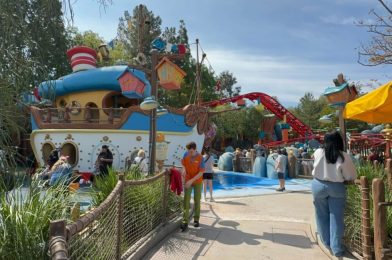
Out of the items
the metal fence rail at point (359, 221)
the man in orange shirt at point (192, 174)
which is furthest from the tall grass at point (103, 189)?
the metal fence rail at point (359, 221)

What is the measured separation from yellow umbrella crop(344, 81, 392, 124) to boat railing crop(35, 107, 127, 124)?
10.7 metres

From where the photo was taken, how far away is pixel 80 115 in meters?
16.2

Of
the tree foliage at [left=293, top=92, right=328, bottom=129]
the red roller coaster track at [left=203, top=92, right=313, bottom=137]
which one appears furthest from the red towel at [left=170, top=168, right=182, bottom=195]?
the tree foliage at [left=293, top=92, right=328, bottom=129]

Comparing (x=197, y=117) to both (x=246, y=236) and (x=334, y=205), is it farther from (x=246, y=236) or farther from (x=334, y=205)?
(x=334, y=205)

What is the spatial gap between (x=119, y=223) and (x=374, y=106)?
393cm

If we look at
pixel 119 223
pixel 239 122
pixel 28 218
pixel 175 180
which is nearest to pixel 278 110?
pixel 239 122

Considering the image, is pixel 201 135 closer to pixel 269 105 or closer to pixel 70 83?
pixel 70 83

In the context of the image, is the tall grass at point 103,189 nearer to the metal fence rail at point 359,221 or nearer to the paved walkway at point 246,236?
the paved walkway at point 246,236

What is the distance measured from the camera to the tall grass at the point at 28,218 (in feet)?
8.73

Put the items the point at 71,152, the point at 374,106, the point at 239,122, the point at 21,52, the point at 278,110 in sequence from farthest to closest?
1. the point at 239,122
2. the point at 278,110
3. the point at 71,152
4. the point at 374,106
5. the point at 21,52

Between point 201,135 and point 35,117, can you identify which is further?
point 201,135

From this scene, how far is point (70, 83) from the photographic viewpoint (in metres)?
17.5

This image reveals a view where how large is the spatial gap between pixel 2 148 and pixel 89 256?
134 cm

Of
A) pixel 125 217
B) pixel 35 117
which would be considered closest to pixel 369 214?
pixel 125 217
